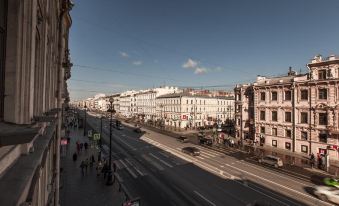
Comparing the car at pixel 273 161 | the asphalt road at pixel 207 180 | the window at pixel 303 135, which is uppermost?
the window at pixel 303 135

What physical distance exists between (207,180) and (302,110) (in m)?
23.5

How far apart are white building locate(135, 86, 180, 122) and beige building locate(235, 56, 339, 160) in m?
52.7

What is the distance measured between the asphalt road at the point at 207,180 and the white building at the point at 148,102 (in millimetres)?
57808

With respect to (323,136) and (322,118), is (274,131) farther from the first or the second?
(322,118)

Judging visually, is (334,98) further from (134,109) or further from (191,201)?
(134,109)

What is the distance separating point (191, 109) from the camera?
76.2 m

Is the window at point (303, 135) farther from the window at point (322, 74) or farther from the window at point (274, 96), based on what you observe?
the window at point (322, 74)

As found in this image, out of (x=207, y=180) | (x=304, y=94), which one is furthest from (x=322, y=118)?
(x=207, y=180)

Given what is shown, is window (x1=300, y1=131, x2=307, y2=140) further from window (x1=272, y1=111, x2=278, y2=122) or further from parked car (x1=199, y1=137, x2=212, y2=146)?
parked car (x1=199, y1=137, x2=212, y2=146)

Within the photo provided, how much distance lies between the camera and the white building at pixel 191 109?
75875 mm

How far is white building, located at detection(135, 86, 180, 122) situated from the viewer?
95.6 meters

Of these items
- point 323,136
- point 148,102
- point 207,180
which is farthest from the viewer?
point 148,102

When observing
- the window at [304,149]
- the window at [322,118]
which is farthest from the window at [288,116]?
the window at [322,118]

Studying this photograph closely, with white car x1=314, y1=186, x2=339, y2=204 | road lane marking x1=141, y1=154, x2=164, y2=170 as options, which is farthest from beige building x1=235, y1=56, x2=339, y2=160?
road lane marking x1=141, y1=154, x2=164, y2=170
